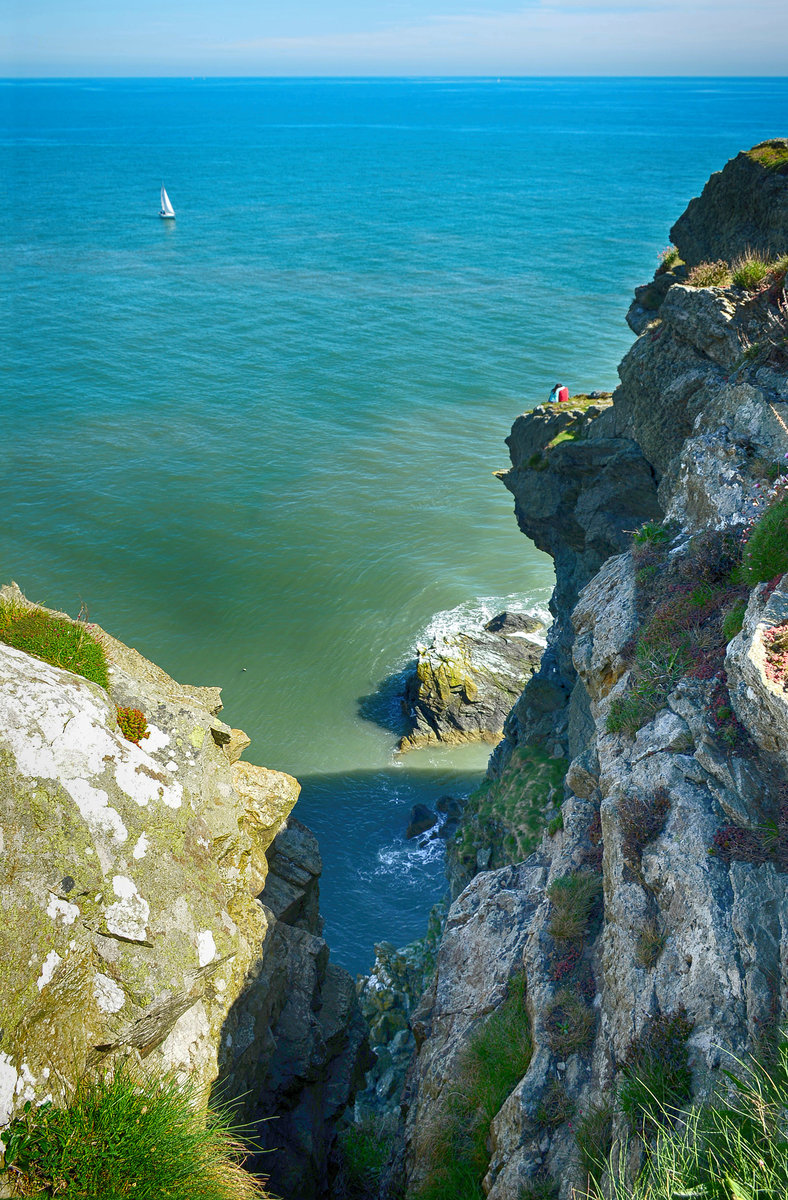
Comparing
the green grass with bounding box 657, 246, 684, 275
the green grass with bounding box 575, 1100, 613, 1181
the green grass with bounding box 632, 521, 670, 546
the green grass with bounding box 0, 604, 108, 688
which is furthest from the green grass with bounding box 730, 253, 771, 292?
the green grass with bounding box 575, 1100, 613, 1181

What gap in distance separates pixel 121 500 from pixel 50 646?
52.6 meters

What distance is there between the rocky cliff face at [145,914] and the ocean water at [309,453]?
1399cm

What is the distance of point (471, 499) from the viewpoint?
68.5 meters

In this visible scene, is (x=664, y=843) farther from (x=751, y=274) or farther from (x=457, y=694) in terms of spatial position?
(x=457, y=694)

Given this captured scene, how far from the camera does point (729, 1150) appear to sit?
27.1ft

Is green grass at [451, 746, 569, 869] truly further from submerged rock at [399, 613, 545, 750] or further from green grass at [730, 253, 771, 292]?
green grass at [730, 253, 771, 292]

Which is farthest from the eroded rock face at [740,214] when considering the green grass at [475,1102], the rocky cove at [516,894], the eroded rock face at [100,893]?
the eroded rock face at [100,893]

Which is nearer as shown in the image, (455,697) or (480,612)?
(455,697)

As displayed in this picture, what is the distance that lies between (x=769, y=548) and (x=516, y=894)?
8.78 meters

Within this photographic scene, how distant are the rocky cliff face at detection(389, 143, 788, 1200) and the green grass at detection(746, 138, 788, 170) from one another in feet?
0.46

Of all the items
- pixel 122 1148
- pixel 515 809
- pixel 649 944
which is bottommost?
pixel 122 1148

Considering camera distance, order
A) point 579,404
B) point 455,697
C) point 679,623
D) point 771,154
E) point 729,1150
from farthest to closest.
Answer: point 455,697 < point 579,404 < point 771,154 < point 679,623 < point 729,1150

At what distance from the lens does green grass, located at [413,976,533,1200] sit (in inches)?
543

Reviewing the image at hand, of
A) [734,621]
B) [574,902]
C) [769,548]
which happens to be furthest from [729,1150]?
[769,548]
